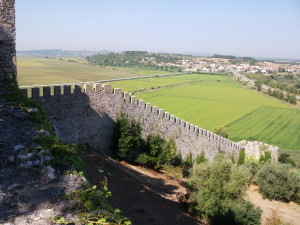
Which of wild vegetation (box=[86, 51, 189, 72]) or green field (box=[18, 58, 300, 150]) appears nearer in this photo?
green field (box=[18, 58, 300, 150])

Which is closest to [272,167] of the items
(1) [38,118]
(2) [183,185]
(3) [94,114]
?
(2) [183,185]

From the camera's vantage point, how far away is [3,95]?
7.23 meters

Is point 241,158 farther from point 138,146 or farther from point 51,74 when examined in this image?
point 51,74

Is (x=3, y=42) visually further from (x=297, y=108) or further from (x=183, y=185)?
(x=297, y=108)

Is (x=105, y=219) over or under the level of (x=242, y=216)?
over

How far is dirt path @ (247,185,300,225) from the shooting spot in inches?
502

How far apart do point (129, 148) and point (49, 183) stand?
9630mm

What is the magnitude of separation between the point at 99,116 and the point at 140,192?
4.10 m

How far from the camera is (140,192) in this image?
9.41 metres

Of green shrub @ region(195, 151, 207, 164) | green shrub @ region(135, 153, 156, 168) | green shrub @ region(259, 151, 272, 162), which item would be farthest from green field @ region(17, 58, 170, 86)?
green shrub @ region(259, 151, 272, 162)

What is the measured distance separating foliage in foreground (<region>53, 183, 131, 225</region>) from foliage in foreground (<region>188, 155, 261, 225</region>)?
7.18 metres

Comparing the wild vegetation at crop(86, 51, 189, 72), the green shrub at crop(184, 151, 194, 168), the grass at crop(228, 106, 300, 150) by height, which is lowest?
the grass at crop(228, 106, 300, 150)

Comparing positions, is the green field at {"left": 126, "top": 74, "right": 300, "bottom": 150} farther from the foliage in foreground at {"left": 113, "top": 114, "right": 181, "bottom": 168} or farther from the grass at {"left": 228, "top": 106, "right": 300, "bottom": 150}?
the foliage in foreground at {"left": 113, "top": 114, "right": 181, "bottom": 168}

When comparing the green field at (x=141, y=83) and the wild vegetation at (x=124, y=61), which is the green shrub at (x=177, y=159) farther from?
the wild vegetation at (x=124, y=61)
